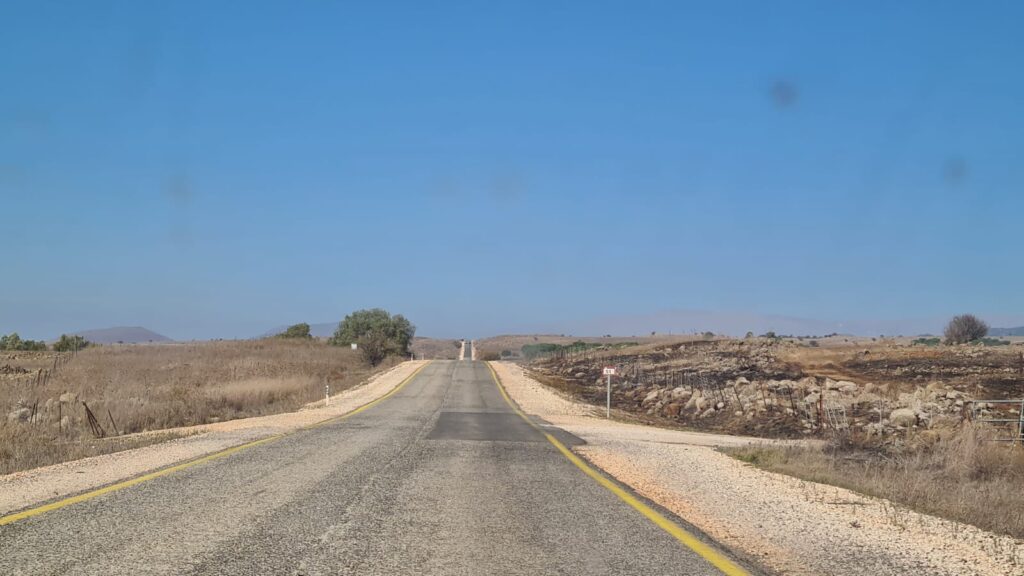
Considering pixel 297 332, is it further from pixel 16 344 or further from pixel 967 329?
pixel 967 329

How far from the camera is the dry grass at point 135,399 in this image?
1574cm

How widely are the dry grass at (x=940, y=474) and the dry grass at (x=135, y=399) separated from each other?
42.0 ft

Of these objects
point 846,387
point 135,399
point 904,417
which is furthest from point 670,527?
point 846,387

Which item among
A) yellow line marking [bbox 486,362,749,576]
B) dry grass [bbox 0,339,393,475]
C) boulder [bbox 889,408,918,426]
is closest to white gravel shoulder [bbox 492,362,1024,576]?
yellow line marking [bbox 486,362,749,576]

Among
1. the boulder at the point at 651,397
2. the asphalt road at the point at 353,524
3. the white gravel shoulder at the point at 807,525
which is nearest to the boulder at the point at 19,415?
the asphalt road at the point at 353,524

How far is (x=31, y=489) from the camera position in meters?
9.92

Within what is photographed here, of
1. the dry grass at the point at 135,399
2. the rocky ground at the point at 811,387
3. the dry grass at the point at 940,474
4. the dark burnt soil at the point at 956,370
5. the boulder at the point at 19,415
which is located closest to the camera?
the dry grass at the point at 940,474

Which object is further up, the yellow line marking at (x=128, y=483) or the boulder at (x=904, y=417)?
the yellow line marking at (x=128, y=483)

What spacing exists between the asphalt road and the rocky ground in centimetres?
1726

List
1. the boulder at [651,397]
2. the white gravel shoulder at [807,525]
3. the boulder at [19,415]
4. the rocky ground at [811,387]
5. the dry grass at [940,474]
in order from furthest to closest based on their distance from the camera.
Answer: the boulder at [651,397], the rocky ground at [811,387], the boulder at [19,415], the dry grass at [940,474], the white gravel shoulder at [807,525]

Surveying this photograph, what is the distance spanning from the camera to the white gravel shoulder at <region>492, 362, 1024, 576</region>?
7098mm

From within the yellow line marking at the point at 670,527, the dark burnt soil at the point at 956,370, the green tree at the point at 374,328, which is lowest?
the yellow line marking at the point at 670,527

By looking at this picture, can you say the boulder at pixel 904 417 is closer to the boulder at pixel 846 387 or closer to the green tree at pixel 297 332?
the boulder at pixel 846 387

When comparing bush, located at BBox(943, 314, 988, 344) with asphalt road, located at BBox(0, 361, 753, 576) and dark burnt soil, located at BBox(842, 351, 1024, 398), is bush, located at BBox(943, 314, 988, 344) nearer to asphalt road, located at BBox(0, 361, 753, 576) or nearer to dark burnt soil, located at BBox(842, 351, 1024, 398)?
dark burnt soil, located at BBox(842, 351, 1024, 398)
